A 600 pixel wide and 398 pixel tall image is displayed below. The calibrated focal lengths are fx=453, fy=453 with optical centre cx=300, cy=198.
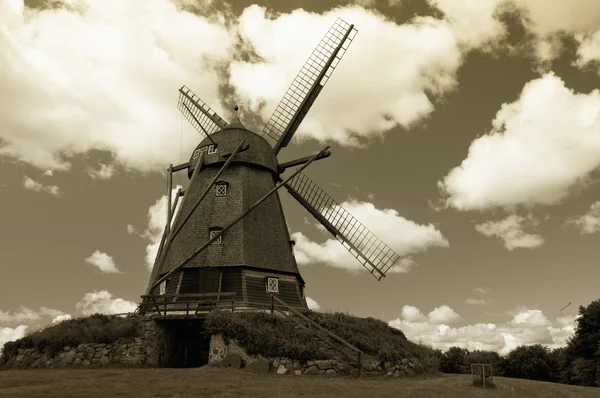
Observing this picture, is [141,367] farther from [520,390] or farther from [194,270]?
[520,390]

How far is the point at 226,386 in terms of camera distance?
13.3m

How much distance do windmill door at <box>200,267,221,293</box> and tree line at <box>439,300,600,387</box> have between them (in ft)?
55.1

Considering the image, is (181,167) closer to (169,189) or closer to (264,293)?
(169,189)

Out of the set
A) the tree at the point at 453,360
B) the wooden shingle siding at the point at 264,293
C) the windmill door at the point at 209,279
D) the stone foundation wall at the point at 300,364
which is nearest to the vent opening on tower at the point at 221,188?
the windmill door at the point at 209,279

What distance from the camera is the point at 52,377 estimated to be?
14297mm

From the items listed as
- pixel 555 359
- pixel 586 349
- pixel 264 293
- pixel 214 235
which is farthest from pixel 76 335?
pixel 555 359

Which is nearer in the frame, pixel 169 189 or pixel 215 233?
pixel 215 233

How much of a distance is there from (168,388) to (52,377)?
4.47 meters

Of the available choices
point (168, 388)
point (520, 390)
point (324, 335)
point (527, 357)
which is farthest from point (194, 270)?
point (527, 357)

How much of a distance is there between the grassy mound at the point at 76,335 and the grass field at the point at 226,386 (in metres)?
3.33

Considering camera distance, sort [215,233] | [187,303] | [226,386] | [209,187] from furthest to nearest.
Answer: [215,233] → [209,187] → [187,303] → [226,386]

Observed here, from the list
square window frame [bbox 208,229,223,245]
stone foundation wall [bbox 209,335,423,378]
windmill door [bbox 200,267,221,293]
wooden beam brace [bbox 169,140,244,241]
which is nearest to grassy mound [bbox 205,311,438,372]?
stone foundation wall [bbox 209,335,423,378]

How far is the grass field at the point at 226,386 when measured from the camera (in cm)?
1204

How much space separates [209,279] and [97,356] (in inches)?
246
